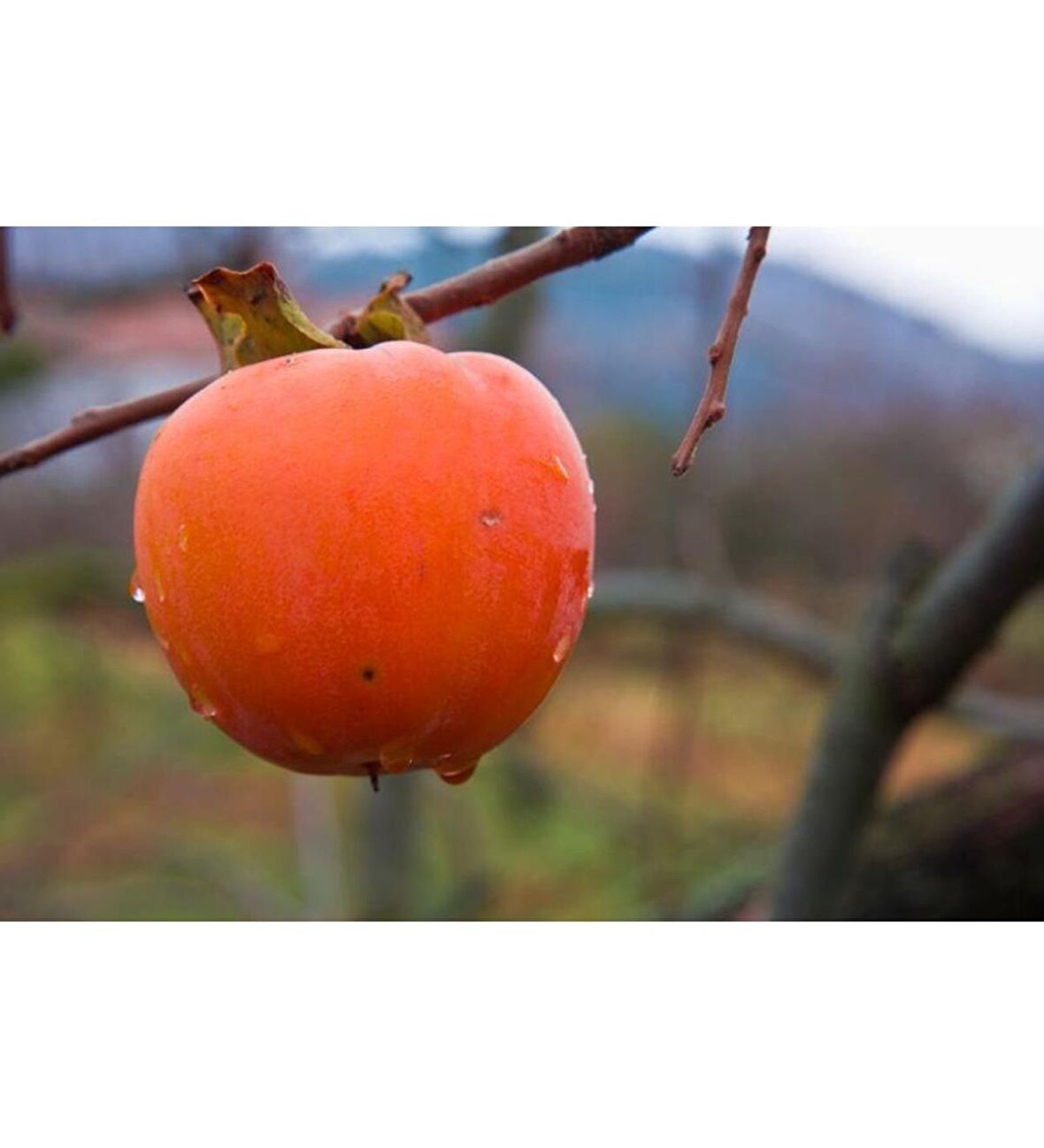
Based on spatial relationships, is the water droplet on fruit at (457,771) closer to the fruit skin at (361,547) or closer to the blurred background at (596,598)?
the fruit skin at (361,547)

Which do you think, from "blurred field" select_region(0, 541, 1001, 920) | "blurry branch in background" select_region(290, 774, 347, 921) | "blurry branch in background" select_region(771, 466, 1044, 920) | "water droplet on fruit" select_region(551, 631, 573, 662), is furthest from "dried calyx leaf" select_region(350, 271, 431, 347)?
"blurry branch in background" select_region(290, 774, 347, 921)

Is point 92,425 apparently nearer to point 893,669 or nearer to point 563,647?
point 563,647

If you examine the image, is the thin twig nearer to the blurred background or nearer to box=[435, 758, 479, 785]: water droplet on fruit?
box=[435, 758, 479, 785]: water droplet on fruit

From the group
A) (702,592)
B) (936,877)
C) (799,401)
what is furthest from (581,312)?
(936,877)

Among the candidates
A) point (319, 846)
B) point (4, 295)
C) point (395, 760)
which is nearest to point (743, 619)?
point (4, 295)

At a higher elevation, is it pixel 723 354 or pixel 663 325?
pixel 723 354
